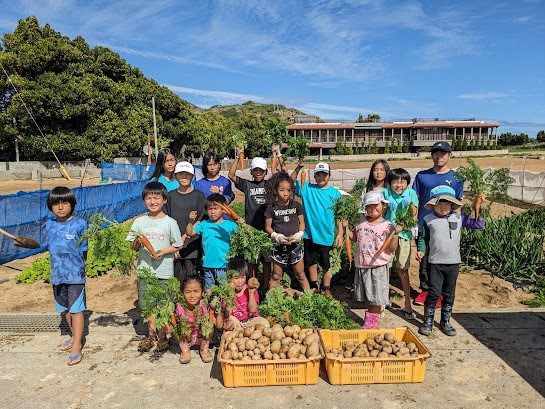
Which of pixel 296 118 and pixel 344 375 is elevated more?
pixel 296 118

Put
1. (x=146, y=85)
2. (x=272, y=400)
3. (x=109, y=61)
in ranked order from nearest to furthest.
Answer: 1. (x=272, y=400)
2. (x=109, y=61)
3. (x=146, y=85)

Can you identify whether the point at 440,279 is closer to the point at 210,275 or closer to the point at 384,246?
the point at 384,246

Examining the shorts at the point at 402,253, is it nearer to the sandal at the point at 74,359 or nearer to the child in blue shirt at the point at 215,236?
the child in blue shirt at the point at 215,236

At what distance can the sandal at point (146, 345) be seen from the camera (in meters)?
4.26

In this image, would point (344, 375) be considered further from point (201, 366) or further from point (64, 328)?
point (64, 328)

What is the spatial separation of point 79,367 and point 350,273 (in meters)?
4.15

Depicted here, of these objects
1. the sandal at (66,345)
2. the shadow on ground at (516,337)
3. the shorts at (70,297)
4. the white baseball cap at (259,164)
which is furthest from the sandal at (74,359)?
the shadow on ground at (516,337)

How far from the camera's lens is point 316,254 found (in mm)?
5297

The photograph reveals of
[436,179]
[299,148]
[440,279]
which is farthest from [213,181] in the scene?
[440,279]

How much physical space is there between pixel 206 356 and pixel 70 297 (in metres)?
1.52

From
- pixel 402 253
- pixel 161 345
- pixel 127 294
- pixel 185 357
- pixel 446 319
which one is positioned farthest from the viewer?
pixel 127 294

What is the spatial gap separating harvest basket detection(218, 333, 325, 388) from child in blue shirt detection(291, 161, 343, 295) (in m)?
1.85

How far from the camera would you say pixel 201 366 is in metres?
3.93

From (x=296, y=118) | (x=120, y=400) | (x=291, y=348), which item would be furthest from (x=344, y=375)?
(x=296, y=118)
